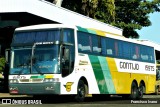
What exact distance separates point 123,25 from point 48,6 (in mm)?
22179

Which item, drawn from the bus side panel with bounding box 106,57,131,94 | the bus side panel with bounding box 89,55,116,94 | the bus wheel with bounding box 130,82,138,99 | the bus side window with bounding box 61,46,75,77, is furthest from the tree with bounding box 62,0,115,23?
the bus side window with bounding box 61,46,75,77

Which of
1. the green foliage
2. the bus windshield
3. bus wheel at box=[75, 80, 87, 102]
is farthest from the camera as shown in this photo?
the green foliage

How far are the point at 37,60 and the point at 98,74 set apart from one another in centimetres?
369

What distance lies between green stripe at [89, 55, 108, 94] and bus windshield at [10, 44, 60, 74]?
2.51m

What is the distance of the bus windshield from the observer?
20.0m

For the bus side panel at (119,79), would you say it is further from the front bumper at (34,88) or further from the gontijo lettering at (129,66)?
the front bumper at (34,88)

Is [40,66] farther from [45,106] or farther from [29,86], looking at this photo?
[45,106]

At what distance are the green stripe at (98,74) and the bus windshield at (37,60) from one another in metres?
2.51

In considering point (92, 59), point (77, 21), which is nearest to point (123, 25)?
point (77, 21)

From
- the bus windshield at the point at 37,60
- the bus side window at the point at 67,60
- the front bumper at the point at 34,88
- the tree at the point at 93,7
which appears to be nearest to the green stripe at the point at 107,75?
the bus side window at the point at 67,60

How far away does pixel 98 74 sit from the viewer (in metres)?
22.9

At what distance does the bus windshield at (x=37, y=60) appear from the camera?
20.0 meters

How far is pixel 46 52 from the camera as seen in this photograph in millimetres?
20156

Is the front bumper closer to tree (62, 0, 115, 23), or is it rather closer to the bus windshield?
the bus windshield
